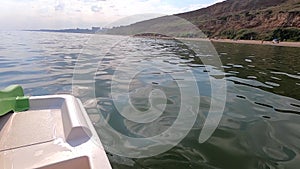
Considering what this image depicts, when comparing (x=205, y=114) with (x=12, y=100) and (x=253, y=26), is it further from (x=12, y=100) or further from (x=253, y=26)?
(x=253, y=26)

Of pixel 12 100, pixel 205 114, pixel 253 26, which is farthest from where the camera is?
pixel 253 26

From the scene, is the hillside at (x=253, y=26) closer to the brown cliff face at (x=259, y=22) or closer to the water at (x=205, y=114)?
the brown cliff face at (x=259, y=22)

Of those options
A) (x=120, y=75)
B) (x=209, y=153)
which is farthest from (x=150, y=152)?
(x=120, y=75)

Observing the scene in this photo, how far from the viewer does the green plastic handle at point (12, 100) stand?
284 cm

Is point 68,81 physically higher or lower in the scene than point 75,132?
lower

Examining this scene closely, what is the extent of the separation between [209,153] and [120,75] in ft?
20.4

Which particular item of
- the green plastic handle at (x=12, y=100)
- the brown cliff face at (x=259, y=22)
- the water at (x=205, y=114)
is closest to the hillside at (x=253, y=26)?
the brown cliff face at (x=259, y=22)

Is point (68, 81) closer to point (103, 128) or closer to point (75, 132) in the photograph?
point (103, 128)

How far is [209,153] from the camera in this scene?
12.1ft

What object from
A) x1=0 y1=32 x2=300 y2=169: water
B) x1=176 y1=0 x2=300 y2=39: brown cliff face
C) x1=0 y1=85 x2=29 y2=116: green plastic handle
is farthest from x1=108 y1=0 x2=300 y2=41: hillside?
x1=0 y1=85 x2=29 y2=116: green plastic handle

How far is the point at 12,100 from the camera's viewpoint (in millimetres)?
3049

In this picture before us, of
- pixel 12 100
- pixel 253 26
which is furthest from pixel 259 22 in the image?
pixel 12 100

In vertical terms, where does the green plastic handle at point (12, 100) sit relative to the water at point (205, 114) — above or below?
above

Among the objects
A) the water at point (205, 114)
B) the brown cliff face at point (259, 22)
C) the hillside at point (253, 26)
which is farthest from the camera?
the brown cliff face at point (259, 22)
